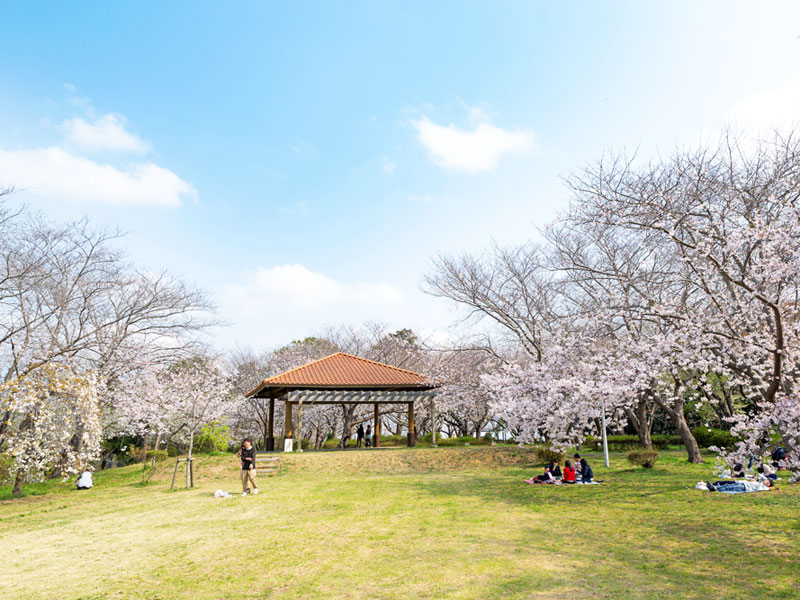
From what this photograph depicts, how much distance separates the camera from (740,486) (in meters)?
10.7

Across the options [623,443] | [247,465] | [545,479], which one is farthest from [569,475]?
[623,443]

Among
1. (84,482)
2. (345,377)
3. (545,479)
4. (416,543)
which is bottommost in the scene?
(84,482)

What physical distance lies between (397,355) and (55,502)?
22.6 meters

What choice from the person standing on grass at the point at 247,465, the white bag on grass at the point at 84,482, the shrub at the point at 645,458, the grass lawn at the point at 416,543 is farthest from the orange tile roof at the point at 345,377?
the shrub at the point at 645,458

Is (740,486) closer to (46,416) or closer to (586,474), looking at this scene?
(586,474)

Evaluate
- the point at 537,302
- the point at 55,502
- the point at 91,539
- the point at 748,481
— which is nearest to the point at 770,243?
the point at 748,481

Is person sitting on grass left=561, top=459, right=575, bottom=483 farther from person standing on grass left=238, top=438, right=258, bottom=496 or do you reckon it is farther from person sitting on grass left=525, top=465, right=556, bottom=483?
person standing on grass left=238, top=438, right=258, bottom=496

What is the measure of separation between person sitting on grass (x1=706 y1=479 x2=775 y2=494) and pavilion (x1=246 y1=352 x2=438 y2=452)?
1287cm

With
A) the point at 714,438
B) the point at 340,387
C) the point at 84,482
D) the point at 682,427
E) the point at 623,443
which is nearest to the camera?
the point at 682,427

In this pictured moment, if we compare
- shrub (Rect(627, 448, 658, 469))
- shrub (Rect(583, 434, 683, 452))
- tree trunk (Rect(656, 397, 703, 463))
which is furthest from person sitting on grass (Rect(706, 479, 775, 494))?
shrub (Rect(583, 434, 683, 452))

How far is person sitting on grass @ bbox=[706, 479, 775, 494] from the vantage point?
34.8 ft

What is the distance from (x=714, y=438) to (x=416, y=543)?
67.5 ft

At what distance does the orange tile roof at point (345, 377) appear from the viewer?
21109 mm

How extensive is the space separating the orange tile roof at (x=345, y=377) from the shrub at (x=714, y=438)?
12.9m
